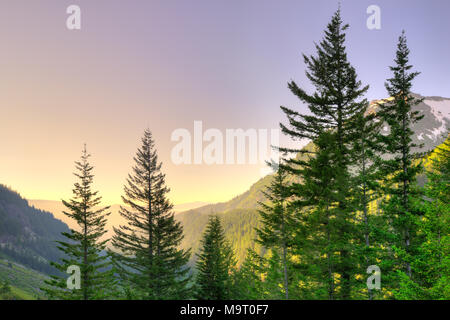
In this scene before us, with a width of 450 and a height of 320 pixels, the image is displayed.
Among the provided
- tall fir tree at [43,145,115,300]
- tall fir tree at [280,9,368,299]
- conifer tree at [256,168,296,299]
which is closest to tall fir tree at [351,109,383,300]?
tall fir tree at [280,9,368,299]

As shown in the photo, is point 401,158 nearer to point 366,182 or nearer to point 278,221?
point 366,182

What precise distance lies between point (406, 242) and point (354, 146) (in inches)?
327

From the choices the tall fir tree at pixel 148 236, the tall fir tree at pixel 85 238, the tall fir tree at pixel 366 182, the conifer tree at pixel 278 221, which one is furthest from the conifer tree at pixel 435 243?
the tall fir tree at pixel 85 238

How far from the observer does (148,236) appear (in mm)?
23969

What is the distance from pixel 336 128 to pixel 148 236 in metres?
20.9

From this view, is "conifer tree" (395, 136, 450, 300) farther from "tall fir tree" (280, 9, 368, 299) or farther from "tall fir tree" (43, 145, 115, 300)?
"tall fir tree" (43, 145, 115, 300)

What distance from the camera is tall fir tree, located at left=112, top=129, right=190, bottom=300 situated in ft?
73.7

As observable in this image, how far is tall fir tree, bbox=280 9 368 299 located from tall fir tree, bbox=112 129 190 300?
15088 millimetres

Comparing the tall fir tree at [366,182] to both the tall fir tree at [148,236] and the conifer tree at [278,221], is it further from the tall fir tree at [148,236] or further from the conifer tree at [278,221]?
the tall fir tree at [148,236]

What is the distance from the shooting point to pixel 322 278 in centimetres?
1311

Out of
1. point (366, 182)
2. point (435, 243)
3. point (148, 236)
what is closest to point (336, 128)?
point (366, 182)
